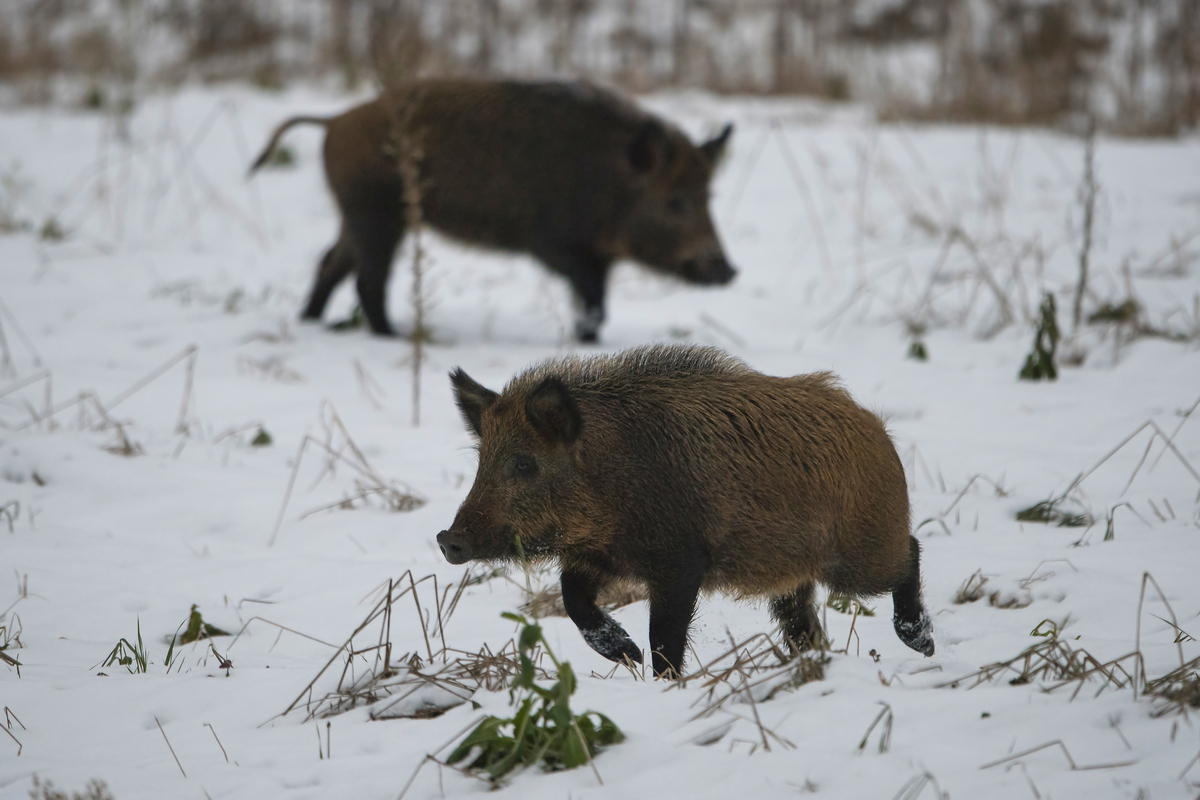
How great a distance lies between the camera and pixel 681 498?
9.80 feet

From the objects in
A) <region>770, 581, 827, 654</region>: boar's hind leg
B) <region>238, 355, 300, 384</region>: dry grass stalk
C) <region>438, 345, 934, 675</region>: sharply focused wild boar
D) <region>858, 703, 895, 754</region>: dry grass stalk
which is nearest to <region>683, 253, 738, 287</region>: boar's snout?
<region>238, 355, 300, 384</region>: dry grass stalk

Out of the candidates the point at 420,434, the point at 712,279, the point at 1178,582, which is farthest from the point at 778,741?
the point at 712,279

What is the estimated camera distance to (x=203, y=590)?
12.3ft

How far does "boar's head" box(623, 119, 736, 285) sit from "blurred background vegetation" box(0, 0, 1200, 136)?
4.34 metres

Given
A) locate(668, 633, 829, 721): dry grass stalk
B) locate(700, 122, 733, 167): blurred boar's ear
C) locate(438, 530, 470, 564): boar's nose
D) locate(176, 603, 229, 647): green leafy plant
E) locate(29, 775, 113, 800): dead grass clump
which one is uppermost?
locate(700, 122, 733, 167): blurred boar's ear

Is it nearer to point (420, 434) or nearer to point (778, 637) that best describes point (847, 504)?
point (778, 637)

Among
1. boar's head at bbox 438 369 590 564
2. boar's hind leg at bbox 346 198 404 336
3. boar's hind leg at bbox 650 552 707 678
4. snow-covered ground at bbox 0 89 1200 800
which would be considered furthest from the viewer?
boar's hind leg at bbox 346 198 404 336

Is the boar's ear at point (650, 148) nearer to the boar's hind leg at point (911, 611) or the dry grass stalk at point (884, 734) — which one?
the boar's hind leg at point (911, 611)

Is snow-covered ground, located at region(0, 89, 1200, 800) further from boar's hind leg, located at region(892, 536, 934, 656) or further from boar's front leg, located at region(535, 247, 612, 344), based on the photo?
boar's front leg, located at region(535, 247, 612, 344)

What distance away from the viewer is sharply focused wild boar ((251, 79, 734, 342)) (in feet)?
23.2

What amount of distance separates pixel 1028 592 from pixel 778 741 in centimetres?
167

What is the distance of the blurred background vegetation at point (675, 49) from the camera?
12.8 meters

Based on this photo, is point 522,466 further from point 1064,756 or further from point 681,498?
point 1064,756

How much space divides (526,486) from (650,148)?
4576 millimetres
